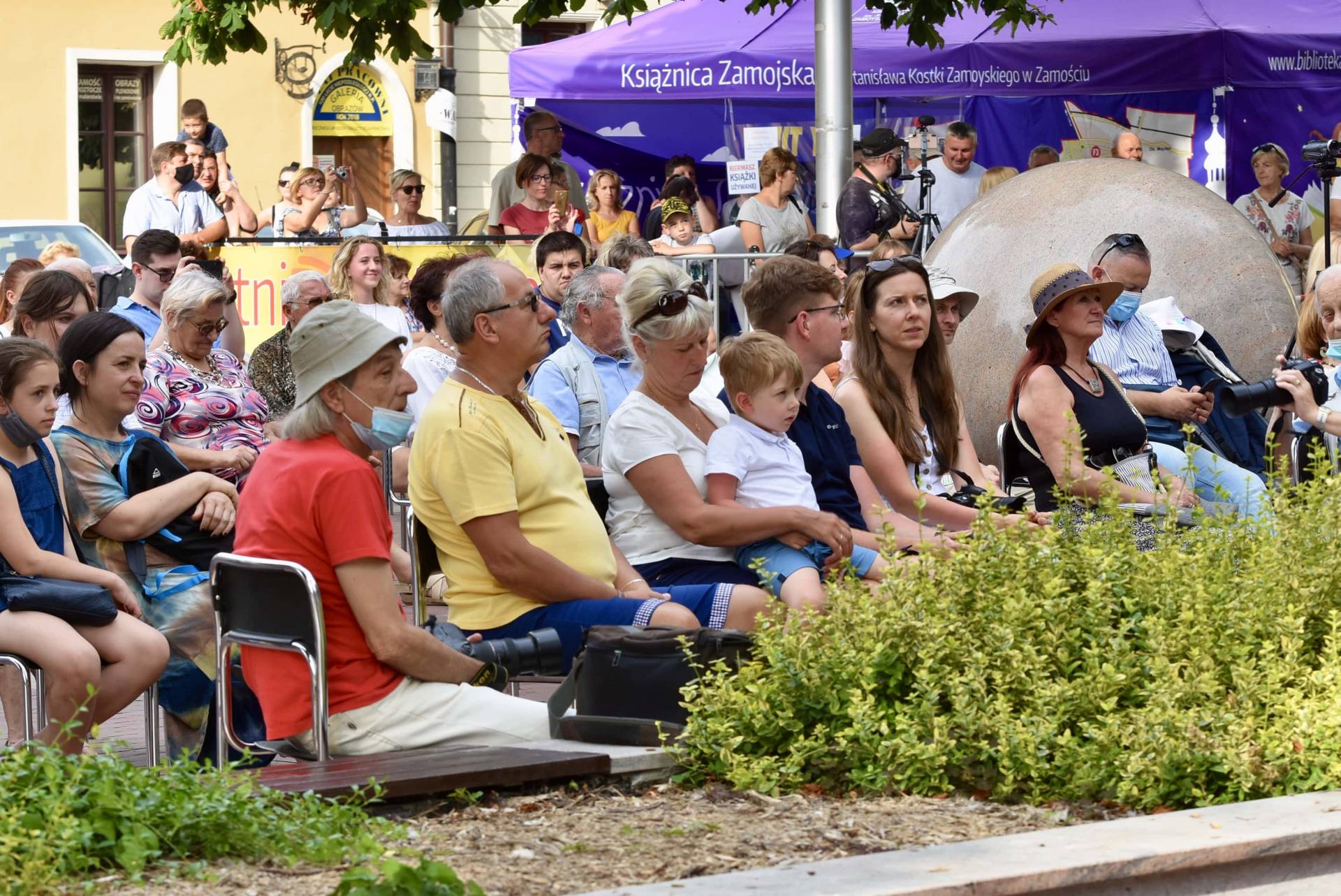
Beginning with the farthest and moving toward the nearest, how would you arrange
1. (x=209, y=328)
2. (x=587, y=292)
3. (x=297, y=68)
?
(x=297, y=68), (x=587, y=292), (x=209, y=328)

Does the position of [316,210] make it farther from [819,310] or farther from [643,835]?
[643,835]

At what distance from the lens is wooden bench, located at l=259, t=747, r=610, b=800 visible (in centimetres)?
413

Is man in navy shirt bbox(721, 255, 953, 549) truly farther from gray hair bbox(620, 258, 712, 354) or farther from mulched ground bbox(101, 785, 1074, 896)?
mulched ground bbox(101, 785, 1074, 896)

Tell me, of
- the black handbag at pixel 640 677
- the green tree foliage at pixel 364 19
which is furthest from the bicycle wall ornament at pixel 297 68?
the black handbag at pixel 640 677

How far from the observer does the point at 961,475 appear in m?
7.26

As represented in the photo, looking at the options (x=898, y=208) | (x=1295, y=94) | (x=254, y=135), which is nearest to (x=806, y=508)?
(x=898, y=208)

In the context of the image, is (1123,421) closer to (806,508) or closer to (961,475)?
(961,475)

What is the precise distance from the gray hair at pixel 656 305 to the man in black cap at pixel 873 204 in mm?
6685

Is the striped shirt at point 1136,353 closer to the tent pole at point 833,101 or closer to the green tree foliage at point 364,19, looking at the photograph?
the green tree foliage at point 364,19

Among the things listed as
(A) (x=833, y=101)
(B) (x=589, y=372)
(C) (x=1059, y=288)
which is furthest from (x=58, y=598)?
(A) (x=833, y=101)

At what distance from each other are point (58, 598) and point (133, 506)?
2.05ft

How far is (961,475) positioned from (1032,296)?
0.96 metres

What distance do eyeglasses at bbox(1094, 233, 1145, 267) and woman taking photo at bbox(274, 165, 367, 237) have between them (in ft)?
23.9

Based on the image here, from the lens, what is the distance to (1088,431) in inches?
291
